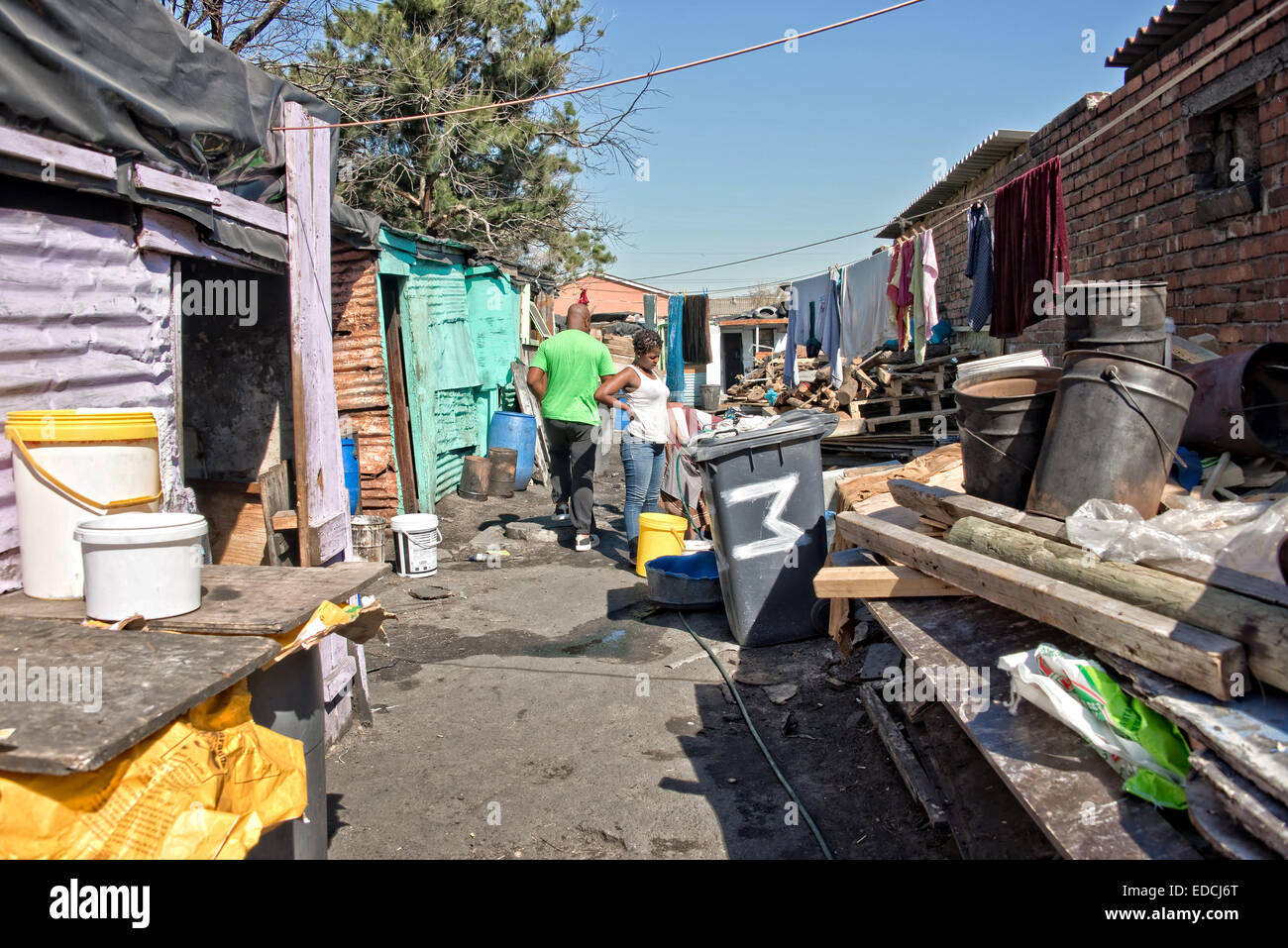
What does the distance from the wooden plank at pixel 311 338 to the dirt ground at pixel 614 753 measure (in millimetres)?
1163

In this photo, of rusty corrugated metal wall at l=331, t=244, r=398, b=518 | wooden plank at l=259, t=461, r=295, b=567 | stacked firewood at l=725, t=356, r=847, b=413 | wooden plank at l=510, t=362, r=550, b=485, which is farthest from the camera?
stacked firewood at l=725, t=356, r=847, b=413

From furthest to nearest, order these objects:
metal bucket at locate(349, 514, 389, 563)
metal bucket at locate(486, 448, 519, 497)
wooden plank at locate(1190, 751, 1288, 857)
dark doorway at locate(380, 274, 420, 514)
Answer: metal bucket at locate(486, 448, 519, 497)
dark doorway at locate(380, 274, 420, 514)
metal bucket at locate(349, 514, 389, 563)
wooden plank at locate(1190, 751, 1288, 857)

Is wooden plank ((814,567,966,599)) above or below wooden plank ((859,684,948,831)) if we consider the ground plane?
above

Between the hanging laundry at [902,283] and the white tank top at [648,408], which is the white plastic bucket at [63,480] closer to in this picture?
the white tank top at [648,408]

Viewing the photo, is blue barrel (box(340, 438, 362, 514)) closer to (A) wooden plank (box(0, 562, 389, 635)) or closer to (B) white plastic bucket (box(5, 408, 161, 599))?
(A) wooden plank (box(0, 562, 389, 635))

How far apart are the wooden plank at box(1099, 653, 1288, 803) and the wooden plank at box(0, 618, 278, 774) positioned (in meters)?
2.31

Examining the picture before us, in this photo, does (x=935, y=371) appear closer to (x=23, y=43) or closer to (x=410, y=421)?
(x=410, y=421)

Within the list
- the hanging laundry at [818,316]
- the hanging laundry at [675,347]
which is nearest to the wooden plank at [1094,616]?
the hanging laundry at [818,316]

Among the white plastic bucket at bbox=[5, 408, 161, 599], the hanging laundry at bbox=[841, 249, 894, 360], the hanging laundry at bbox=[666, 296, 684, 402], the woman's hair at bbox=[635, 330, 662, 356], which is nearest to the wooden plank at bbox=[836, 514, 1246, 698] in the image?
the white plastic bucket at bbox=[5, 408, 161, 599]

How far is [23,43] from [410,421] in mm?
6614

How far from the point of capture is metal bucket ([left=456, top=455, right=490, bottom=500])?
10.5 m

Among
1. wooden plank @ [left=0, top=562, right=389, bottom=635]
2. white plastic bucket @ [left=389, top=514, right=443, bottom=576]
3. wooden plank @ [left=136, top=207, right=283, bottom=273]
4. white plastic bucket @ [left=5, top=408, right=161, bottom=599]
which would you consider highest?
wooden plank @ [left=136, top=207, right=283, bottom=273]

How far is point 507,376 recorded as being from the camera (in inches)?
495
